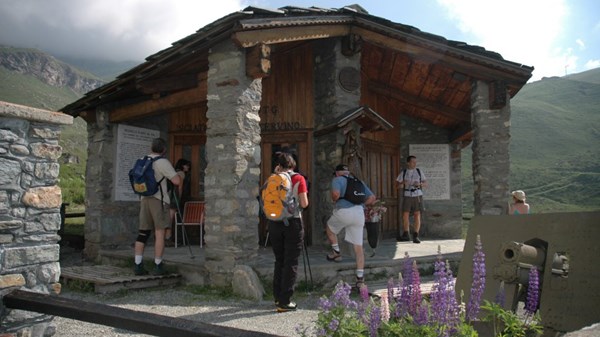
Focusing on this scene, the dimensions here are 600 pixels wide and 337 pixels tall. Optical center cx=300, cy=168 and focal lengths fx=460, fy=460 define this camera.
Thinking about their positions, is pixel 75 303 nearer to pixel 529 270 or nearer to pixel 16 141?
pixel 16 141

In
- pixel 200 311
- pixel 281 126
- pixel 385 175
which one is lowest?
pixel 200 311

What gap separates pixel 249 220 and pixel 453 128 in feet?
22.9

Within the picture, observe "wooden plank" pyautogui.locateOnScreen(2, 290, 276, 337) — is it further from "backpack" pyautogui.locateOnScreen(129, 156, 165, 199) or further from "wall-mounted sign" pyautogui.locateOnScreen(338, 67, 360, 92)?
"wall-mounted sign" pyautogui.locateOnScreen(338, 67, 360, 92)

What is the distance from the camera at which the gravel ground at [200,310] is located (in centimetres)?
465

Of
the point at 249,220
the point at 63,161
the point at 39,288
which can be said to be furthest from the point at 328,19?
the point at 63,161

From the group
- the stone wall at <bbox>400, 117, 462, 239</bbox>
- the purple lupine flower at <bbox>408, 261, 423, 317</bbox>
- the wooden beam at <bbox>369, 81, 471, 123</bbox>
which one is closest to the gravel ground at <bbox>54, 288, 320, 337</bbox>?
the purple lupine flower at <bbox>408, 261, 423, 317</bbox>

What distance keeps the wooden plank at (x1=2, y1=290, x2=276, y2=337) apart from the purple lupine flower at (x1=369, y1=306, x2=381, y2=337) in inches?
22.5

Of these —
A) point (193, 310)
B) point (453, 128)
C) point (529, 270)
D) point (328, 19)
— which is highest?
point (328, 19)

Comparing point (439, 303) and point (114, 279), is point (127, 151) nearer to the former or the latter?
point (114, 279)

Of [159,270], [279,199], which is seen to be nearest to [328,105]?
[279,199]

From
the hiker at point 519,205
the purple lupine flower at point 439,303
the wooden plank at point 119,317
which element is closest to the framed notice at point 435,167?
the hiker at point 519,205

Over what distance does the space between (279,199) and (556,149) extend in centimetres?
6064

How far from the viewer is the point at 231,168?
245 inches

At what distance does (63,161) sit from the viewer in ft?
98.9
